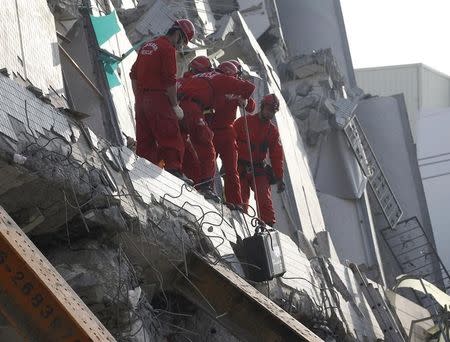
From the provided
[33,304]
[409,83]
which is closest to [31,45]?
[33,304]

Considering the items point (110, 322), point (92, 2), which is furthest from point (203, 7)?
point (110, 322)

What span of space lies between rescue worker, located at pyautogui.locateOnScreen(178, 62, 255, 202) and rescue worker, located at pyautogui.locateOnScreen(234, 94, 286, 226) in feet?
3.93

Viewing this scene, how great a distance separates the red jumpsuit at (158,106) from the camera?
9.23 metres

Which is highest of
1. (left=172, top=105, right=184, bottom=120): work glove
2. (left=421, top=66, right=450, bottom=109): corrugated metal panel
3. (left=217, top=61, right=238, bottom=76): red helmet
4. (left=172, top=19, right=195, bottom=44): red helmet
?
(left=172, top=19, right=195, bottom=44): red helmet

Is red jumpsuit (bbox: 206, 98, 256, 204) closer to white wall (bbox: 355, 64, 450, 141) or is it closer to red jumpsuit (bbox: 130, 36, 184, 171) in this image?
red jumpsuit (bbox: 130, 36, 184, 171)

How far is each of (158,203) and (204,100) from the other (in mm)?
2914

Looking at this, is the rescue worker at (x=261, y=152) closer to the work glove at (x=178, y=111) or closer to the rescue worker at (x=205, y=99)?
the rescue worker at (x=205, y=99)

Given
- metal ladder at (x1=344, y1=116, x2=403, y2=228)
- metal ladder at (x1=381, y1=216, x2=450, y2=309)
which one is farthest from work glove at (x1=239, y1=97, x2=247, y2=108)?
metal ladder at (x1=381, y1=216, x2=450, y2=309)

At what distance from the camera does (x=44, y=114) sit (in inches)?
270

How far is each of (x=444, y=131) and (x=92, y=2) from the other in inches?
545

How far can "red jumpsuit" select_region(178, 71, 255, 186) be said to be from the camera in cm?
1013

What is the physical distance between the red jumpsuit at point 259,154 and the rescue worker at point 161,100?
249cm

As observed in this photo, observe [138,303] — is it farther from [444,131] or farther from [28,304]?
[444,131]

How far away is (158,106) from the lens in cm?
933
